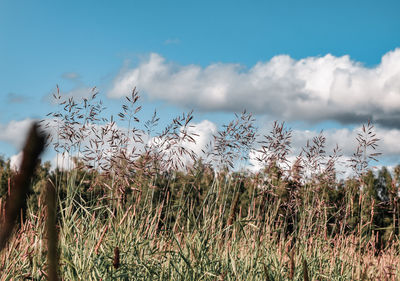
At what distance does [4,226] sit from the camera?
37 cm

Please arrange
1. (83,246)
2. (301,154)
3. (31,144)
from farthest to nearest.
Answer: (301,154)
(83,246)
(31,144)

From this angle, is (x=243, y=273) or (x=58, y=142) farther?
(x=58, y=142)

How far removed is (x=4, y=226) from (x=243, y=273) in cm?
359

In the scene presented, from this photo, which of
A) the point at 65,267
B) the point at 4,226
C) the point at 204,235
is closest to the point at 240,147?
the point at 204,235

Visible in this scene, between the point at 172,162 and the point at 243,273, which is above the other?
the point at 172,162

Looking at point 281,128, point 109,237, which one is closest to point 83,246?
point 109,237

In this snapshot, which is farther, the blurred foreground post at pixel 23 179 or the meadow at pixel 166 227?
the meadow at pixel 166 227

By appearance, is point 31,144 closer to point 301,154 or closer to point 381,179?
point 301,154

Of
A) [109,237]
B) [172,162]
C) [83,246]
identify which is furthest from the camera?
[172,162]

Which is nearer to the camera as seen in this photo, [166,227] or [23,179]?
[23,179]

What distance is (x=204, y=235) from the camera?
3.92 meters

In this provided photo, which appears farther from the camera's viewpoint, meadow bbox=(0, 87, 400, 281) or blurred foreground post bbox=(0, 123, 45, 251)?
meadow bbox=(0, 87, 400, 281)

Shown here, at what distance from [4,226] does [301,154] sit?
18.8ft

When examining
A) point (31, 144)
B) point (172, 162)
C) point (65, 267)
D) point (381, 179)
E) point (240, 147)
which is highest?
point (381, 179)
